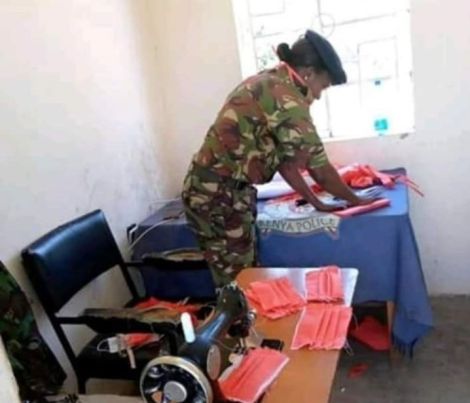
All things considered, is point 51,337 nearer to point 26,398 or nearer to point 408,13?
point 26,398

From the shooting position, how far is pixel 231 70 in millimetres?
2822

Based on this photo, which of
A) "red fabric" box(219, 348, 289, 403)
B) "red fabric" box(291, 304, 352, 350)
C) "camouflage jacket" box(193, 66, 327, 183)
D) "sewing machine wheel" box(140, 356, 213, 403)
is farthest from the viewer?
"camouflage jacket" box(193, 66, 327, 183)

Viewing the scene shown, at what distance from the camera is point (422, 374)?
2.22 metres

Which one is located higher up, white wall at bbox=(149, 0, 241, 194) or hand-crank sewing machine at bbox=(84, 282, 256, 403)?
white wall at bbox=(149, 0, 241, 194)

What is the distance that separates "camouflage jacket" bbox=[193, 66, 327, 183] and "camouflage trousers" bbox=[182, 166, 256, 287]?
73 millimetres

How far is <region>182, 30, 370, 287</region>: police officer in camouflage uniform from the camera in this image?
189 centimetres

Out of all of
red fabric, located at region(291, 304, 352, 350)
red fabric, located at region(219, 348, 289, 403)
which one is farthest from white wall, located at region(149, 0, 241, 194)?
red fabric, located at region(219, 348, 289, 403)

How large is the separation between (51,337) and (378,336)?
4.91ft

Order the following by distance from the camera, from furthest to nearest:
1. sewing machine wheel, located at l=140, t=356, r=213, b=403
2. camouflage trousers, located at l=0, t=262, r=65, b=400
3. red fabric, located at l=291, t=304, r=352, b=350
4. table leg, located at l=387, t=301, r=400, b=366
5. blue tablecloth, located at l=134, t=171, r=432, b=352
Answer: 1. table leg, located at l=387, t=301, r=400, b=366
2. blue tablecloth, located at l=134, t=171, r=432, b=352
3. camouflage trousers, located at l=0, t=262, r=65, b=400
4. red fabric, located at l=291, t=304, r=352, b=350
5. sewing machine wheel, located at l=140, t=356, r=213, b=403

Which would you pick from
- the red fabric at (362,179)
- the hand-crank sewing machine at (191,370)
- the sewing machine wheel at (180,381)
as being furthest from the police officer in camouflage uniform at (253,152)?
the sewing machine wheel at (180,381)

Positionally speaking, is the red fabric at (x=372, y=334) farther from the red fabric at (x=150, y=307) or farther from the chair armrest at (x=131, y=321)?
the chair armrest at (x=131, y=321)

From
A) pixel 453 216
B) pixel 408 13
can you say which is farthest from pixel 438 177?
pixel 408 13

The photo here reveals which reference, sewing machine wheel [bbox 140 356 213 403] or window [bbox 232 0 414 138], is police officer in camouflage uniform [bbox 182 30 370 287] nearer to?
window [bbox 232 0 414 138]

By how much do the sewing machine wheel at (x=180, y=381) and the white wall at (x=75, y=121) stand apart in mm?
988
